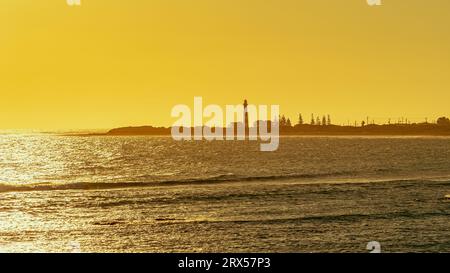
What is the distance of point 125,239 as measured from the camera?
39.9 metres

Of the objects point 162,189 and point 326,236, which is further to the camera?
point 162,189

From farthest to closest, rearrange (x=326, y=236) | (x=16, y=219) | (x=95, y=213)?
(x=95, y=213)
(x=16, y=219)
(x=326, y=236)

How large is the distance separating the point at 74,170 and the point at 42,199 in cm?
4787

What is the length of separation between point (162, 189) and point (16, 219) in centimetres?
2968

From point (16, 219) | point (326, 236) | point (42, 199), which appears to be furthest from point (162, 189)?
point (326, 236)

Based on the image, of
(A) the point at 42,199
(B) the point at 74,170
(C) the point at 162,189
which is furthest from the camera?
(B) the point at 74,170

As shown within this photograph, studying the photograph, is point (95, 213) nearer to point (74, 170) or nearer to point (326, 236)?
point (326, 236)
